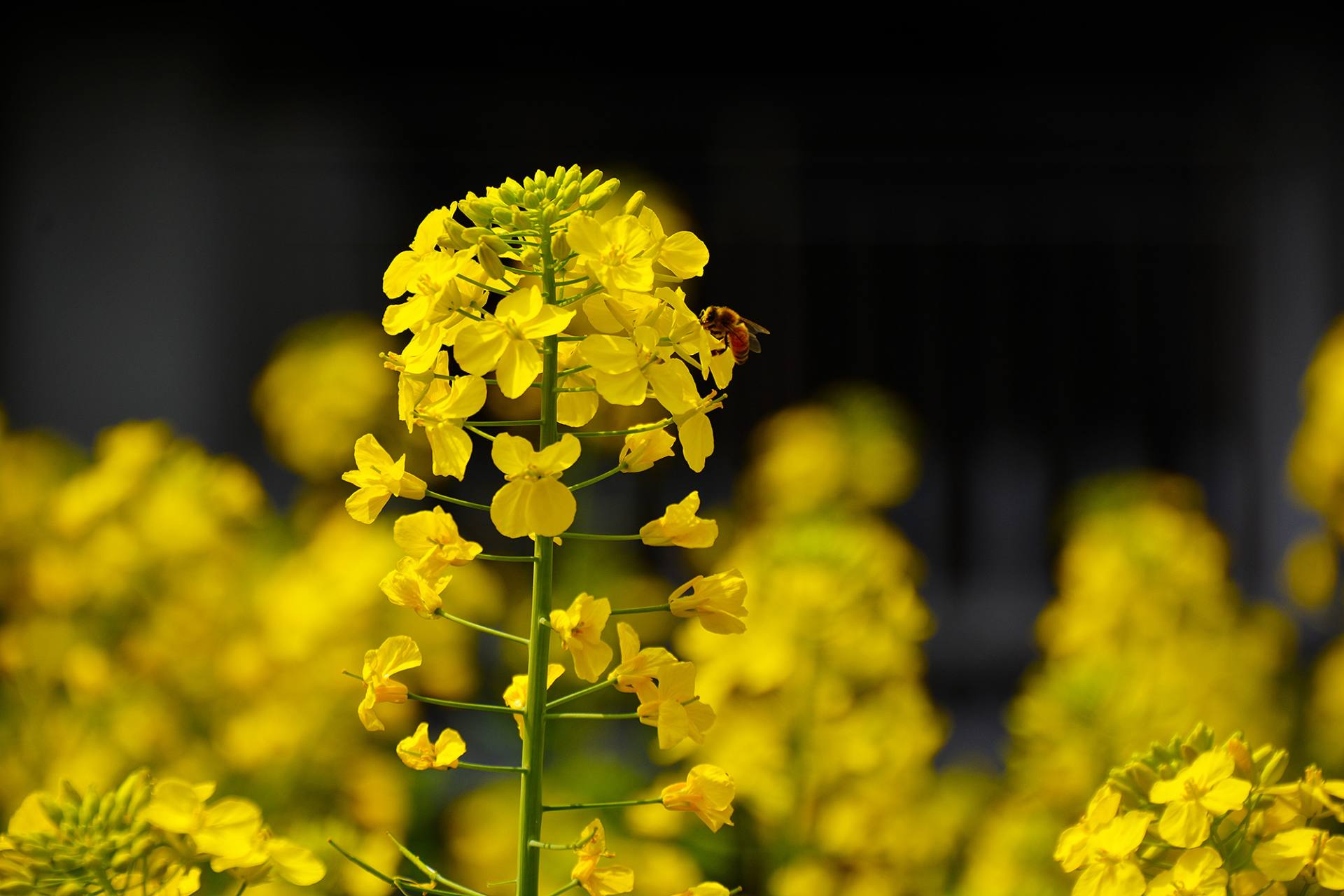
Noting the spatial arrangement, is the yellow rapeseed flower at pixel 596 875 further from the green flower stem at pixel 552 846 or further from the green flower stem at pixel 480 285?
the green flower stem at pixel 480 285

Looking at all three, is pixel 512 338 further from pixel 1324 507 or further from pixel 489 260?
pixel 1324 507

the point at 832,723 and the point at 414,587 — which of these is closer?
the point at 414,587

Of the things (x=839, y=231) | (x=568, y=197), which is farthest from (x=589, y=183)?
(x=839, y=231)

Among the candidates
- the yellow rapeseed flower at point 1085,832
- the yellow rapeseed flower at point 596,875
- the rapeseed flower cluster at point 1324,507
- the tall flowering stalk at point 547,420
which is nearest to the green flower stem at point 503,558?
the tall flowering stalk at point 547,420

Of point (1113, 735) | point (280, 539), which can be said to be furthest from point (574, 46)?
point (1113, 735)

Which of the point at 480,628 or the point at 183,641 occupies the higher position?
the point at 480,628
